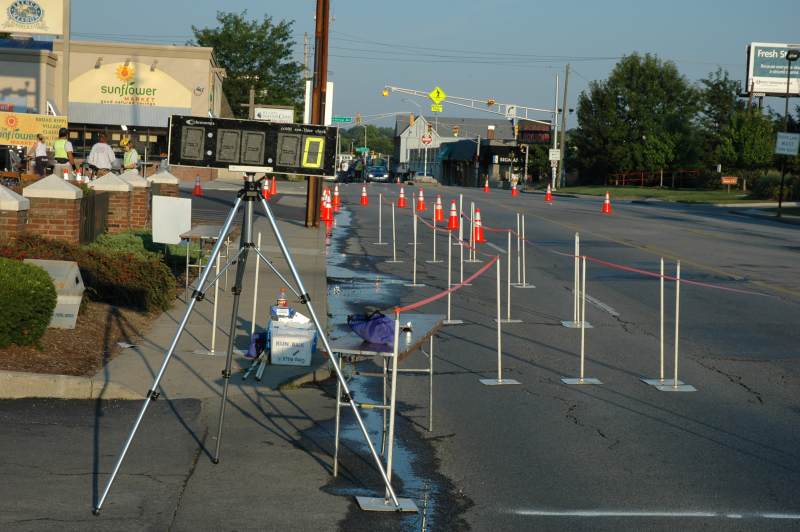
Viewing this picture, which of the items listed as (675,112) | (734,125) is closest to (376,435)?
(734,125)

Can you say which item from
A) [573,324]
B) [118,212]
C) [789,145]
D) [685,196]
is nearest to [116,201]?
[118,212]

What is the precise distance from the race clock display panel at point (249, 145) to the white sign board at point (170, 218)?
847 centimetres

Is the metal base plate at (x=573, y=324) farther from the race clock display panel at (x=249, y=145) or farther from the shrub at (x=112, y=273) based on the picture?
the race clock display panel at (x=249, y=145)

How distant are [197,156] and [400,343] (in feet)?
5.90

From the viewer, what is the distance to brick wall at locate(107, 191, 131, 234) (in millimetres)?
19156

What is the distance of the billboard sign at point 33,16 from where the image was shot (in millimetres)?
33000

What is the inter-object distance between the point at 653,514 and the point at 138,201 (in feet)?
52.6

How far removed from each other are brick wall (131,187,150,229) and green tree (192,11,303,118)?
4901 centimetres

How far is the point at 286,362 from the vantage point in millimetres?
9703

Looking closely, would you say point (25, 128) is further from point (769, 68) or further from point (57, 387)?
point (769, 68)

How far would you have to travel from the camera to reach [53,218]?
14406 mm

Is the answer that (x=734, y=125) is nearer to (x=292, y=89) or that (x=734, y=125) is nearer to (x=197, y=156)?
A: (x=292, y=89)

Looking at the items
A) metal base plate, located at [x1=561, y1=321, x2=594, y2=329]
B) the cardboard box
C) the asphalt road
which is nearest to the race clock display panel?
the asphalt road

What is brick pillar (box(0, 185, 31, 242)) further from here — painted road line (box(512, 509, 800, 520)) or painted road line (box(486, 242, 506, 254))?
painted road line (box(486, 242, 506, 254))
